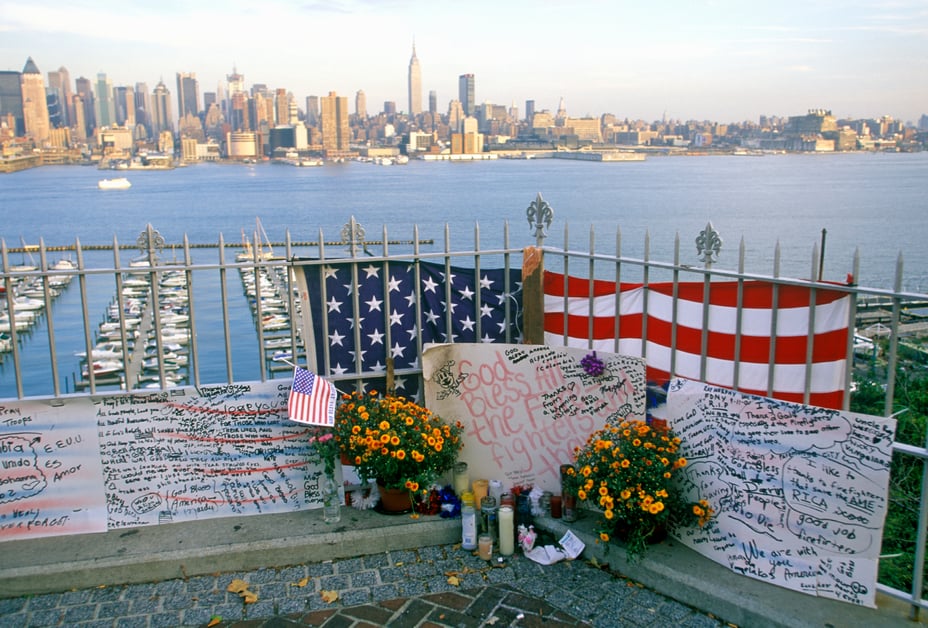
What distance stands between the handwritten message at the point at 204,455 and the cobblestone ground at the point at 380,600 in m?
0.69

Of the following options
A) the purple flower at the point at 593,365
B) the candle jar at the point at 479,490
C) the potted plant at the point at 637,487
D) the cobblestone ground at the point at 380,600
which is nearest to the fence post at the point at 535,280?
the purple flower at the point at 593,365

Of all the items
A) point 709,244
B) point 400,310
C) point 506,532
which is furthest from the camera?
point 400,310

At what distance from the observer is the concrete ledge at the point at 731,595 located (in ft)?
14.2

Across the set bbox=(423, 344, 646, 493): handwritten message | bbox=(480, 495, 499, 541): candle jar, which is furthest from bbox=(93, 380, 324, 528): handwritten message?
bbox=(480, 495, 499, 541): candle jar

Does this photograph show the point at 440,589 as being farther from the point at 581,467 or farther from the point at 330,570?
the point at 581,467

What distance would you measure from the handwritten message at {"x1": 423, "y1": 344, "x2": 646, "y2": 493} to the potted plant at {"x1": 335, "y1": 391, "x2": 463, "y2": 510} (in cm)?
26

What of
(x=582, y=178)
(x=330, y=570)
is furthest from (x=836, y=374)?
(x=582, y=178)

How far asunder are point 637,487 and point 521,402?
1.26 meters

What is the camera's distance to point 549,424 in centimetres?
590

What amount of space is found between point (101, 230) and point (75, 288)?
1797cm

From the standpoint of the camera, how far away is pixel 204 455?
18.9 feet

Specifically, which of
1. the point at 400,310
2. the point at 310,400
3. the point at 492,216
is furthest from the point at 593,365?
the point at 492,216

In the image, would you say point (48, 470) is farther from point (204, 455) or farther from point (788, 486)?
point (788, 486)

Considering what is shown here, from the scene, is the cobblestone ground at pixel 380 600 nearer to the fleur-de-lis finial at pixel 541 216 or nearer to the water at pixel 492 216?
the fleur-de-lis finial at pixel 541 216
